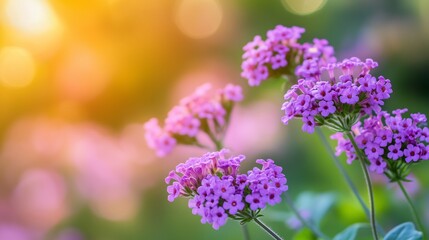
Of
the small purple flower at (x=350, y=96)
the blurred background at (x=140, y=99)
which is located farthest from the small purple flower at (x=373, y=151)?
the blurred background at (x=140, y=99)

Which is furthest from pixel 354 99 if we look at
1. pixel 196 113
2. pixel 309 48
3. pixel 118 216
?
pixel 118 216

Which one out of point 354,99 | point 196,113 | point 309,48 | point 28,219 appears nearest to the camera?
point 354,99

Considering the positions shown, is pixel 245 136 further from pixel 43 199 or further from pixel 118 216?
pixel 43 199

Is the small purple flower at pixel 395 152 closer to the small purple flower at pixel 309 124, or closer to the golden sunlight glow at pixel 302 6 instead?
the small purple flower at pixel 309 124

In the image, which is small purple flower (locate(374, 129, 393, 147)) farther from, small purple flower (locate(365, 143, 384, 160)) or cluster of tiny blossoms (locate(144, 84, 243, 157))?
cluster of tiny blossoms (locate(144, 84, 243, 157))

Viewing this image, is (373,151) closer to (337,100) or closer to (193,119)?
(337,100)

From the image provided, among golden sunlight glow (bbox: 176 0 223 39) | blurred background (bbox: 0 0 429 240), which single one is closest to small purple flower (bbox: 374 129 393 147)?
blurred background (bbox: 0 0 429 240)
